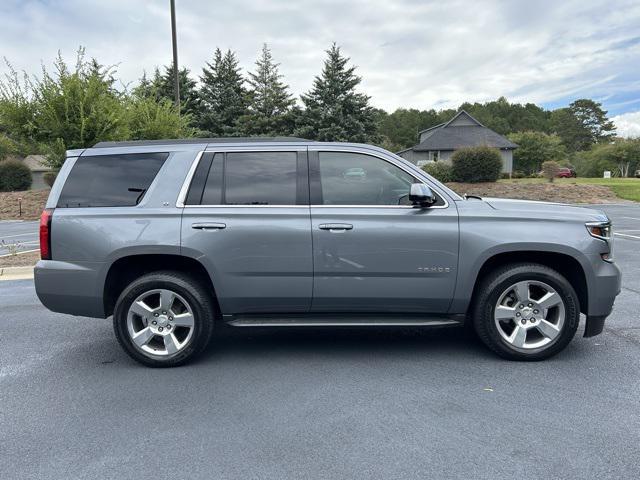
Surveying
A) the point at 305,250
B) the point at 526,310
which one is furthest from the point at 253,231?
the point at 526,310

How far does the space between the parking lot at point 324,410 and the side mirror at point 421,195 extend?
4.60 ft

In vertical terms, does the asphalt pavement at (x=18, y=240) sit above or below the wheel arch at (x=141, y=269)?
below

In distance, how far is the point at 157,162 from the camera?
434 cm

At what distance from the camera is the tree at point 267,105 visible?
40.2m

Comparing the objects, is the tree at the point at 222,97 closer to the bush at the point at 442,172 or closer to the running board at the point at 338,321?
the bush at the point at 442,172

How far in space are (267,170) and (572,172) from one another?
5866cm

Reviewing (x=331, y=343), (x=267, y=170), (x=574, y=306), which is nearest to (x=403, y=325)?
(x=331, y=343)

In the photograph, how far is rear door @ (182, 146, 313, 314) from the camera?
13.5 feet

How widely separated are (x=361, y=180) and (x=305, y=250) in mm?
805

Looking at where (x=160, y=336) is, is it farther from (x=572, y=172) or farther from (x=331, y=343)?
(x=572, y=172)

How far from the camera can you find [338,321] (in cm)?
417

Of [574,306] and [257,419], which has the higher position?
[574,306]

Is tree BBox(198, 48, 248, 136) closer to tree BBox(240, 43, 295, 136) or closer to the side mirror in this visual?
tree BBox(240, 43, 295, 136)

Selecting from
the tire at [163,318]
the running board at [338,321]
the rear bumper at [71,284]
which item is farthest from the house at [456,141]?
the rear bumper at [71,284]
